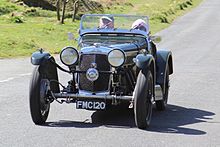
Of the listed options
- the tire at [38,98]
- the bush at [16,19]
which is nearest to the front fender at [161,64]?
the tire at [38,98]

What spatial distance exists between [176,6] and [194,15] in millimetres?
6008

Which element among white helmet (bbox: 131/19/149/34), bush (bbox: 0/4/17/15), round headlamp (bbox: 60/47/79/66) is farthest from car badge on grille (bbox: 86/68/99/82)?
bush (bbox: 0/4/17/15)

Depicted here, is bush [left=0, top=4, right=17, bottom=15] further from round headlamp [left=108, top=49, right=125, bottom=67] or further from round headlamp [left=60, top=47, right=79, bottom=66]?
round headlamp [left=108, top=49, right=125, bottom=67]

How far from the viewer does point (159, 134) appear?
8172 millimetres

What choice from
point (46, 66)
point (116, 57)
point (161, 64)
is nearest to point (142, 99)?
point (116, 57)

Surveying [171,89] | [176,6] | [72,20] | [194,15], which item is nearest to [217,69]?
[171,89]

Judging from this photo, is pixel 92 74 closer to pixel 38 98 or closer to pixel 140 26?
pixel 38 98

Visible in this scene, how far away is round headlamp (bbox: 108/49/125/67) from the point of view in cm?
A: 852

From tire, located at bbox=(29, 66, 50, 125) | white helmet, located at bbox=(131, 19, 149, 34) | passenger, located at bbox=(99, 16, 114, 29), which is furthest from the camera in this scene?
white helmet, located at bbox=(131, 19, 149, 34)

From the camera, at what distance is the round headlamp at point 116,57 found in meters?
8.52

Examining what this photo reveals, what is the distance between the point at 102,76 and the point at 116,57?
1.60ft

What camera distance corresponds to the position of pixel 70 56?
347 inches

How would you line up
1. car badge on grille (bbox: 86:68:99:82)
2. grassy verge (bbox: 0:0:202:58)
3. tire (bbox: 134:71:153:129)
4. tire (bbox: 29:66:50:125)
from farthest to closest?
grassy verge (bbox: 0:0:202:58) → car badge on grille (bbox: 86:68:99:82) → tire (bbox: 29:66:50:125) → tire (bbox: 134:71:153:129)

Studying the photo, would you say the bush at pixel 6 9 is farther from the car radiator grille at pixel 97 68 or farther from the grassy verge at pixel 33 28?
the car radiator grille at pixel 97 68
